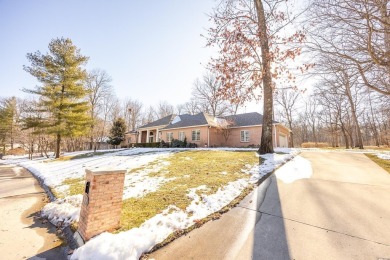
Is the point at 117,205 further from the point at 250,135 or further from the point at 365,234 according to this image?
the point at 250,135

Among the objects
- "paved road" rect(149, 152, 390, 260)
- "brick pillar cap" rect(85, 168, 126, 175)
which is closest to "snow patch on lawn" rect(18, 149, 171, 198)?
"brick pillar cap" rect(85, 168, 126, 175)

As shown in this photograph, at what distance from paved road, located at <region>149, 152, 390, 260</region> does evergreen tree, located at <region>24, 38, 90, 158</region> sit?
67.9ft

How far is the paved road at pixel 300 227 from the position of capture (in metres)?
2.92

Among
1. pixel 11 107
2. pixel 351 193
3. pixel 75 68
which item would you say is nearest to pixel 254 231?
pixel 351 193

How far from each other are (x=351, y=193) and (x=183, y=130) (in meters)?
20.2

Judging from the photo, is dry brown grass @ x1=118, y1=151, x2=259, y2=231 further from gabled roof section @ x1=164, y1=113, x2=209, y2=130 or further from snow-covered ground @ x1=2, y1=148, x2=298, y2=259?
gabled roof section @ x1=164, y1=113, x2=209, y2=130

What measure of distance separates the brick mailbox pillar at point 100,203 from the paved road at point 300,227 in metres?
1.14

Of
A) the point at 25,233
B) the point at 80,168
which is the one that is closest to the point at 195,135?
the point at 80,168

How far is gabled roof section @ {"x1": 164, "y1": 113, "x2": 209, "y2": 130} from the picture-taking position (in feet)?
74.0

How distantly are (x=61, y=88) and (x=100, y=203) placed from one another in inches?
831

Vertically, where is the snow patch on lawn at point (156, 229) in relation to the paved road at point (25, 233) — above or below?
above

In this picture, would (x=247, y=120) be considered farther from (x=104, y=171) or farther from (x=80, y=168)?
(x=104, y=171)

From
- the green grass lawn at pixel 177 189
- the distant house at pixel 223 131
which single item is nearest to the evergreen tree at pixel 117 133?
the distant house at pixel 223 131

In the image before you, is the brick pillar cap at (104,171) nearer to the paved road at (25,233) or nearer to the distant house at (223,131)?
the paved road at (25,233)
